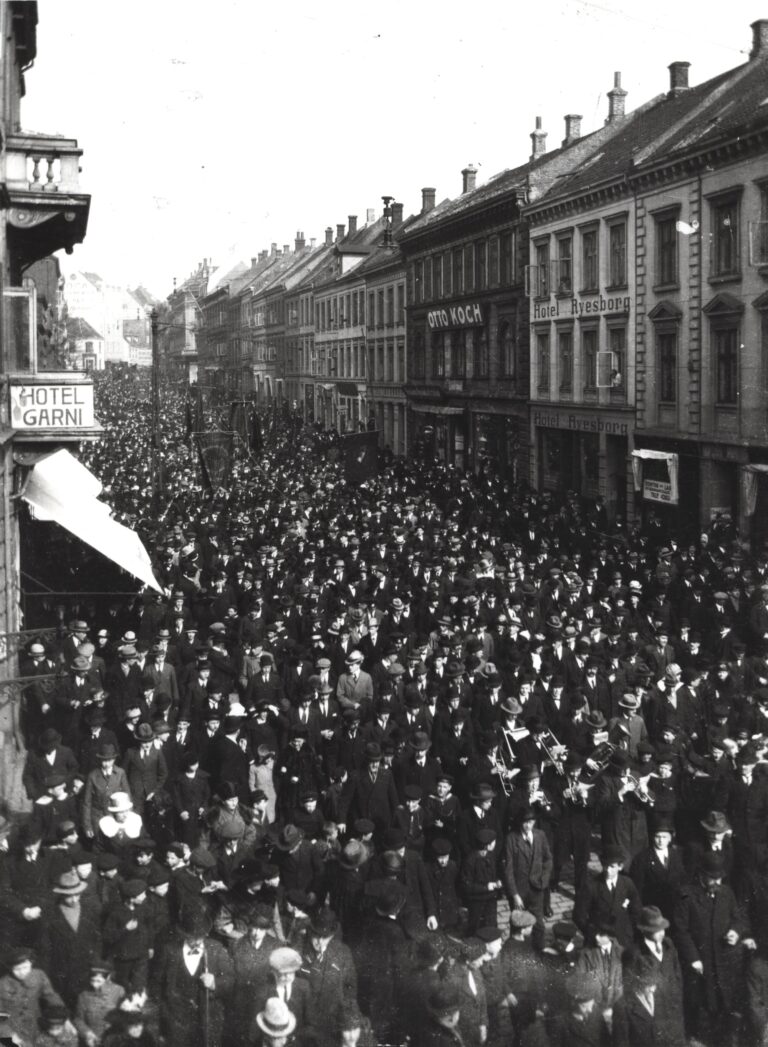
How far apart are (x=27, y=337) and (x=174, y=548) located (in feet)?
21.7

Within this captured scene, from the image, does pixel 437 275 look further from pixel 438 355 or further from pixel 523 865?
pixel 523 865

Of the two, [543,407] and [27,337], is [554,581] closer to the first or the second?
[27,337]

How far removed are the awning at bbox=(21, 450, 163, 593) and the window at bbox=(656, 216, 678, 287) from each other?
17.9 meters

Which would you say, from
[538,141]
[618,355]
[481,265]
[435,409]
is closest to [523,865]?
[618,355]

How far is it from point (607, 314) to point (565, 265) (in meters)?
3.70

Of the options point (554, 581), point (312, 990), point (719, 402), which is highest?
point (719, 402)

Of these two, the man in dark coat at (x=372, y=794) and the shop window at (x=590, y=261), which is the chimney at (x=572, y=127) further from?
the man in dark coat at (x=372, y=794)

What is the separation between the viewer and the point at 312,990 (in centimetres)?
649

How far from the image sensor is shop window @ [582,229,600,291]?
104 ft

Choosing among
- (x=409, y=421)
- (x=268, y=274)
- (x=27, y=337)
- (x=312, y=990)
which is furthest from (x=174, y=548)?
(x=268, y=274)

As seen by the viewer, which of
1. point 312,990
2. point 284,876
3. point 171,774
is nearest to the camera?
point 312,990

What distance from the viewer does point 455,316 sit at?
141ft

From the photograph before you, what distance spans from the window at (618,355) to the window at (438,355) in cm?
1489

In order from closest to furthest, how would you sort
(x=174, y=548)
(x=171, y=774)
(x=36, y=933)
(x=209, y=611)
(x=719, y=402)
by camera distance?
1. (x=36, y=933)
2. (x=171, y=774)
3. (x=209, y=611)
4. (x=174, y=548)
5. (x=719, y=402)
